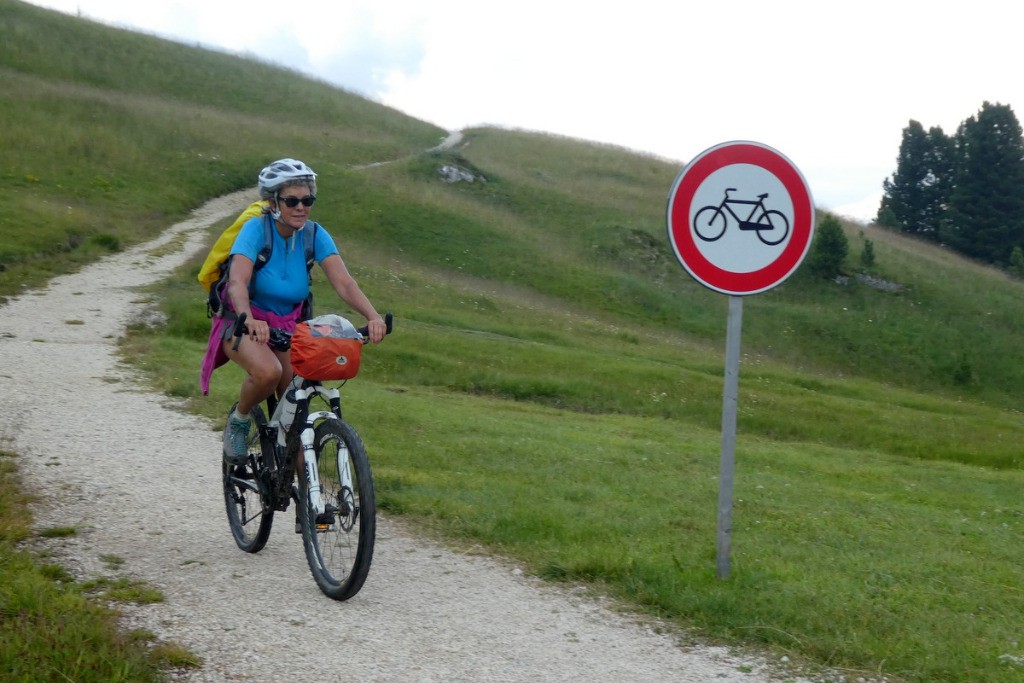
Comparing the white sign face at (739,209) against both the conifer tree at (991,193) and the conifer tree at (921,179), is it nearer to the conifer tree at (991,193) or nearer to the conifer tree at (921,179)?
the conifer tree at (991,193)

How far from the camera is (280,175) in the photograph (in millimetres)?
5441

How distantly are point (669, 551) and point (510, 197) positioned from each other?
150 feet

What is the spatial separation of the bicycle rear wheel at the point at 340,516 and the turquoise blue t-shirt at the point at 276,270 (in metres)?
0.79

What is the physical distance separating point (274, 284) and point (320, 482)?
115 centimetres

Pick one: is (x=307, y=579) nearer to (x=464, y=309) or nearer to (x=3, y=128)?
(x=464, y=309)

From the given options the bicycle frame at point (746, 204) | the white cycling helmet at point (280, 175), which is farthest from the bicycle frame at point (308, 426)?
the bicycle frame at point (746, 204)

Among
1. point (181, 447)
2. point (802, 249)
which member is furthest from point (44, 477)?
point (802, 249)

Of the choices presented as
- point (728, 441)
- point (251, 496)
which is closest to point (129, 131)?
point (251, 496)

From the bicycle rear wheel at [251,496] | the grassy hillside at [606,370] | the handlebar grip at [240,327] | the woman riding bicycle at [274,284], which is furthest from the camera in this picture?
the grassy hillside at [606,370]

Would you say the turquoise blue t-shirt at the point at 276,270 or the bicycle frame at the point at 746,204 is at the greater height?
the bicycle frame at the point at 746,204

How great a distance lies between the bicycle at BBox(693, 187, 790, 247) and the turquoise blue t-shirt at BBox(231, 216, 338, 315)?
84.7 inches

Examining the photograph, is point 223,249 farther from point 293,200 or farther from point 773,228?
point 773,228

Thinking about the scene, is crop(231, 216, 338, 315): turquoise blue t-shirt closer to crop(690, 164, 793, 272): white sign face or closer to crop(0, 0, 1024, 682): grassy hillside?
crop(0, 0, 1024, 682): grassy hillside

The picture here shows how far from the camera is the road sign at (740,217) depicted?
5.70 metres
